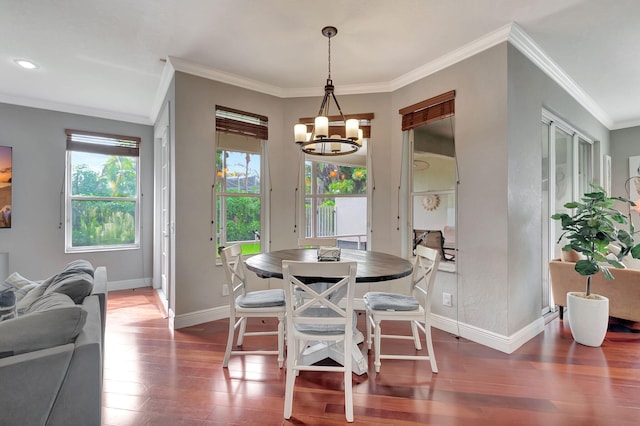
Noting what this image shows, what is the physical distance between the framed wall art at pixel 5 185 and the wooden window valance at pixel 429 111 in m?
4.93

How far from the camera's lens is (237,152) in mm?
3629

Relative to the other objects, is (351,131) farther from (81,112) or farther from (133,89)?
(81,112)

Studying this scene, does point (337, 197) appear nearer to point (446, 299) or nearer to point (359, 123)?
point (359, 123)

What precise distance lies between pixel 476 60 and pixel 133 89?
382cm

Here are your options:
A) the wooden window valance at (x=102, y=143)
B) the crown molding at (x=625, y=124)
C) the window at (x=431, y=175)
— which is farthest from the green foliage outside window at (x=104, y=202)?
the crown molding at (x=625, y=124)

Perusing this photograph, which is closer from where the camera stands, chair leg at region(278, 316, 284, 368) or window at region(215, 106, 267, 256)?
chair leg at region(278, 316, 284, 368)

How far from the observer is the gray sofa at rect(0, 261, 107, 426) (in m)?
1.05

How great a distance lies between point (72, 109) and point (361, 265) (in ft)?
15.2

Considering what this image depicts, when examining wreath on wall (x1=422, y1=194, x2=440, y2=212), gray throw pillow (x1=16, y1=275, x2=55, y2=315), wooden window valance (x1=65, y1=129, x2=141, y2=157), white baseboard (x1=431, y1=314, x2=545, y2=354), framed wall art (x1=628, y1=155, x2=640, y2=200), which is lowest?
white baseboard (x1=431, y1=314, x2=545, y2=354)

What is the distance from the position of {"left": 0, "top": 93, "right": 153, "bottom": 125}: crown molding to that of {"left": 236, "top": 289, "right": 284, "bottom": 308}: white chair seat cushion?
12.3 feet

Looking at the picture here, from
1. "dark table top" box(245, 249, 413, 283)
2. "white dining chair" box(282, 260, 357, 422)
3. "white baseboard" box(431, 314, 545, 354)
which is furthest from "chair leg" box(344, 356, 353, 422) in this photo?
"white baseboard" box(431, 314, 545, 354)

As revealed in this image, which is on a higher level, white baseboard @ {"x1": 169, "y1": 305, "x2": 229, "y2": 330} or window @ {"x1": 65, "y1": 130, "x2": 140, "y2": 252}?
window @ {"x1": 65, "y1": 130, "x2": 140, "y2": 252}

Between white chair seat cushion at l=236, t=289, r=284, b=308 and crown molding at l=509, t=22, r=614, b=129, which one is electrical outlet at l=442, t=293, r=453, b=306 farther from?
crown molding at l=509, t=22, r=614, b=129

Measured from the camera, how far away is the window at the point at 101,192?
14.5 feet
